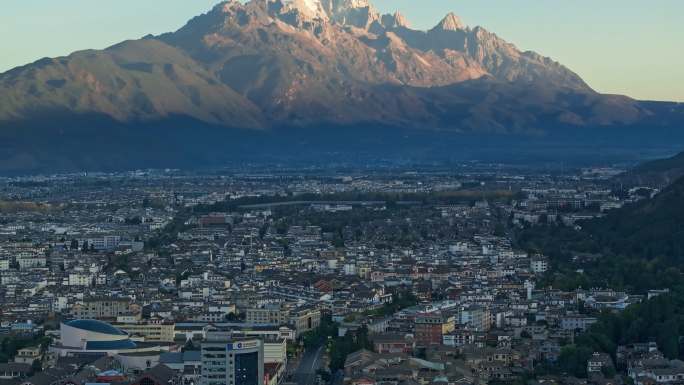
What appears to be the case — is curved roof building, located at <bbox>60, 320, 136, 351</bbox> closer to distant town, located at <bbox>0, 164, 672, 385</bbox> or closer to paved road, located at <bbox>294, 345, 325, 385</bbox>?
distant town, located at <bbox>0, 164, 672, 385</bbox>

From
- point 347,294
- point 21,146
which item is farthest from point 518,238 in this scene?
point 21,146

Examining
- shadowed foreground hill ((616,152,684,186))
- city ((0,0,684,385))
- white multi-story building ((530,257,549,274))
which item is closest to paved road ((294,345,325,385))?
city ((0,0,684,385))

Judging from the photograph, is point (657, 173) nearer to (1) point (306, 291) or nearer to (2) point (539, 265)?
(2) point (539, 265)

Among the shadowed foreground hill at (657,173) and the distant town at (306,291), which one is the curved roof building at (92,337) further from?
the shadowed foreground hill at (657,173)

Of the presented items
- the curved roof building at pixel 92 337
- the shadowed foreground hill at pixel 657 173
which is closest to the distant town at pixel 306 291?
the curved roof building at pixel 92 337

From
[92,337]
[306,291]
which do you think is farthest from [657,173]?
[92,337]

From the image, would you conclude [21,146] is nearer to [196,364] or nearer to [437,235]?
[437,235]
